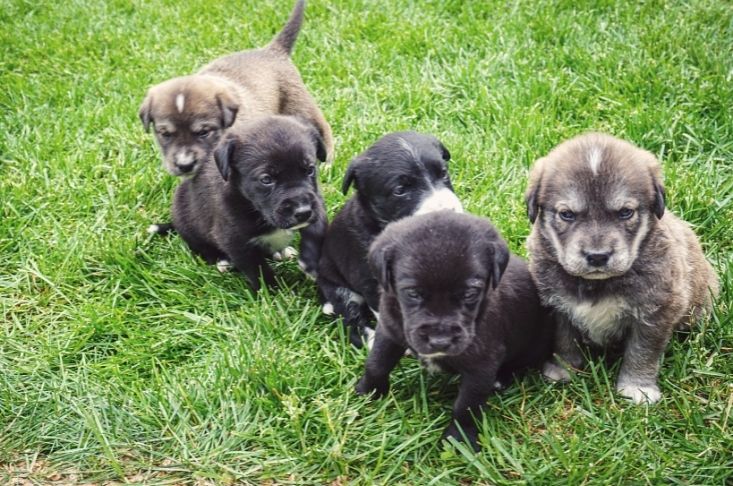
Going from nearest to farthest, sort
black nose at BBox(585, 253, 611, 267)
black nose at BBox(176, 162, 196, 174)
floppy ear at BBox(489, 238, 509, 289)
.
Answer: floppy ear at BBox(489, 238, 509, 289), black nose at BBox(585, 253, 611, 267), black nose at BBox(176, 162, 196, 174)

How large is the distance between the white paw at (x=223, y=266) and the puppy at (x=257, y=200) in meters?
0.06

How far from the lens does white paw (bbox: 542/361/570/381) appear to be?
4695mm

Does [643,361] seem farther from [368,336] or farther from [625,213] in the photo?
[368,336]

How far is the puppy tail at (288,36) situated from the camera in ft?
26.1

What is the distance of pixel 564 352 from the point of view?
15.6 ft

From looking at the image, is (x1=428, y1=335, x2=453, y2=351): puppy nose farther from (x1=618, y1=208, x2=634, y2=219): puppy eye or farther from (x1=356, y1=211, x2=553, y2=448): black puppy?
(x1=618, y1=208, x2=634, y2=219): puppy eye

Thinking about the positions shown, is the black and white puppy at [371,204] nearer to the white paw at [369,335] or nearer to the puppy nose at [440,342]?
the white paw at [369,335]

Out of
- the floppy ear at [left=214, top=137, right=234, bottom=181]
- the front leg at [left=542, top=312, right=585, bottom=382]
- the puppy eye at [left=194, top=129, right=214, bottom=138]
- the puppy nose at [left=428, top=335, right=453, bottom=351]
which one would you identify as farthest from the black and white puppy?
the puppy eye at [left=194, top=129, right=214, bottom=138]

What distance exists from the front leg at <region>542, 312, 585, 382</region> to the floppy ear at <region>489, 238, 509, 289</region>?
0.81 m

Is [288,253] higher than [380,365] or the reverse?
the reverse

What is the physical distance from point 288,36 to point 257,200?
3169mm

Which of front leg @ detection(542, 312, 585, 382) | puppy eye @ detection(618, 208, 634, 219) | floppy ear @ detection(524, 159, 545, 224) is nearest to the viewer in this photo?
puppy eye @ detection(618, 208, 634, 219)

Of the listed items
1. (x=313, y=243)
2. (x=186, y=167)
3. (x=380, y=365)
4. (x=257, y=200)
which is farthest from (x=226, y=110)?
(x=380, y=365)

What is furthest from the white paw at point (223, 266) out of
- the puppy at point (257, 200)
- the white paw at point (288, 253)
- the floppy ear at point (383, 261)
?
the floppy ear at point (383, 261)
